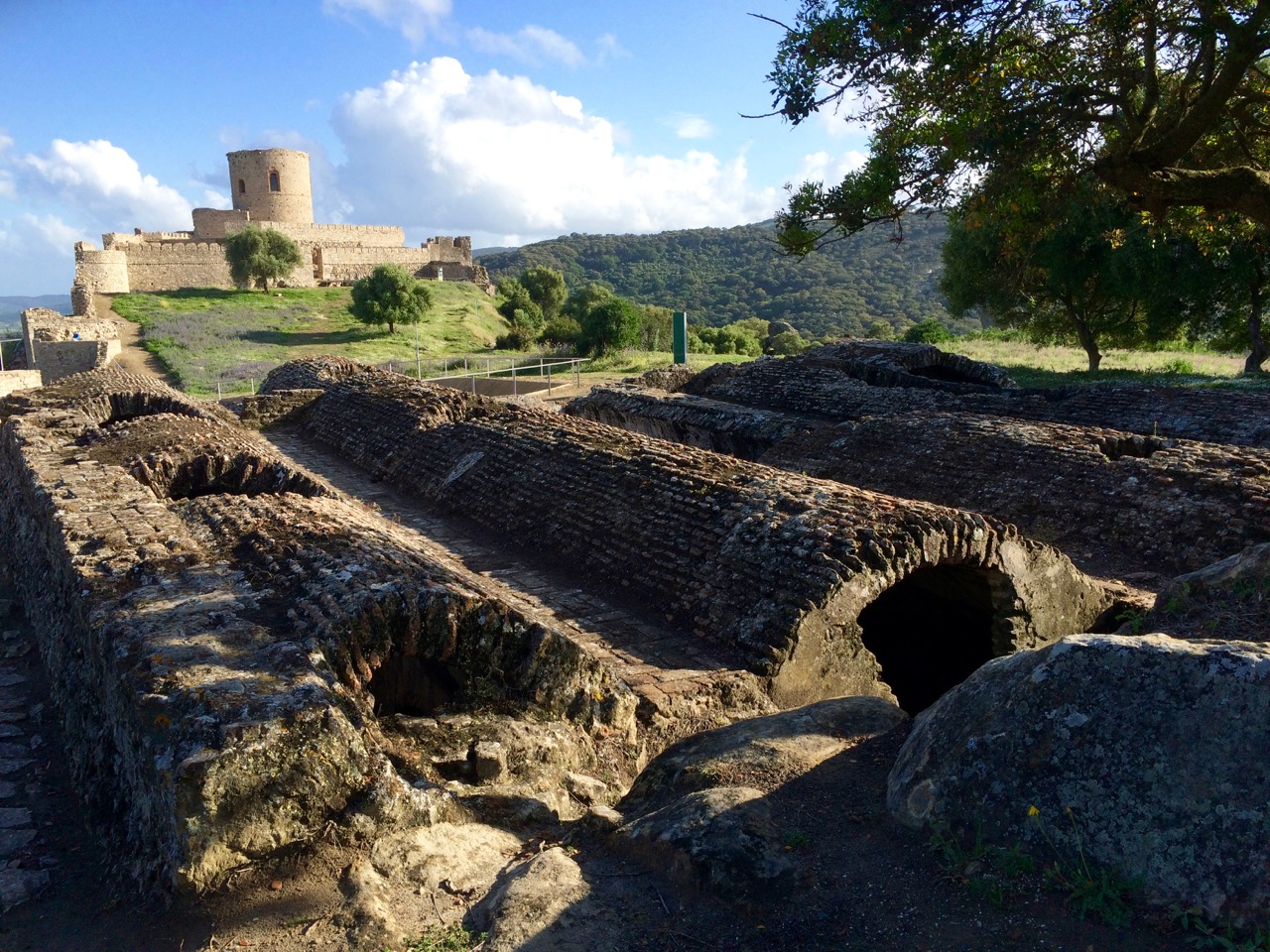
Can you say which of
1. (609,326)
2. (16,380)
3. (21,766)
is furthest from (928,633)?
(609,326)

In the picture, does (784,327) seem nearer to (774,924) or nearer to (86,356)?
(86,356)

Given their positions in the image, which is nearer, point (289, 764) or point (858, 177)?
point (289, 764)

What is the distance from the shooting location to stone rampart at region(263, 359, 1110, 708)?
6.95m

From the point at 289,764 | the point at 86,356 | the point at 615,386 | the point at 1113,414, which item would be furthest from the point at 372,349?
the point at 289,764

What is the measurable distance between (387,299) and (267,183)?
92.1 ft

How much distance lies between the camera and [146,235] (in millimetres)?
62469

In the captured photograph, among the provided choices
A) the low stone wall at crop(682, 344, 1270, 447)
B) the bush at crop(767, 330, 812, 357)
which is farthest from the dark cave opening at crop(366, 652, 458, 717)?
the bush at crop(767, 330, 812, 357)

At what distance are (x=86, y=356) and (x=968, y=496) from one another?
3458 cm

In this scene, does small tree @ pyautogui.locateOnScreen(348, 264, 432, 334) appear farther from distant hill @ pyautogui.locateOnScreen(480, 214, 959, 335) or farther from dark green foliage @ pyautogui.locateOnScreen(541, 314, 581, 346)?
distant hill @ pyautogui.locateOnScreen(480, 214, 959, 335)

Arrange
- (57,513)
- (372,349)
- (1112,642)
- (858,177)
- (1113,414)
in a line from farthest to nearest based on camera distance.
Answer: (372,349) → (1113,414) → (858,177) → (57,513) → (1112,642)

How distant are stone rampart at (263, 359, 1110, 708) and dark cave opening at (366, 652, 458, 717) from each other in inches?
86.7

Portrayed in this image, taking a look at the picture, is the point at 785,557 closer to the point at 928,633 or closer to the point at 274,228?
the point at 928,633

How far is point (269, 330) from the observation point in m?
49.4

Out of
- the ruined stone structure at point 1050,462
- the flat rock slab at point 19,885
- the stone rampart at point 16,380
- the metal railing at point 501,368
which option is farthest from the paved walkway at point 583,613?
the stone rampart at point 16,380
